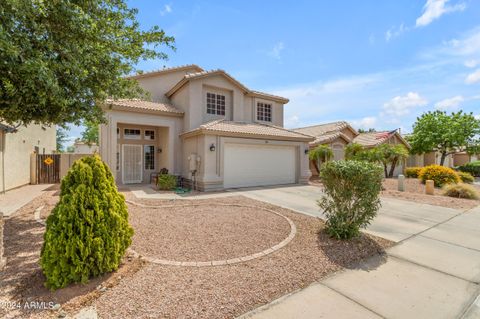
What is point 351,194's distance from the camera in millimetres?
5043

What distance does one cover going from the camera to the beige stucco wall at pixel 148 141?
41.7 feet

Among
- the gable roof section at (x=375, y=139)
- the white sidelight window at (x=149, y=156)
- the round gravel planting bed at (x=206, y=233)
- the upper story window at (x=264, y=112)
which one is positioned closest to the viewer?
the round gravel planting bed at (x=206, y=233)

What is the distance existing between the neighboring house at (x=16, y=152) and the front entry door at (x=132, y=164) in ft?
13.7

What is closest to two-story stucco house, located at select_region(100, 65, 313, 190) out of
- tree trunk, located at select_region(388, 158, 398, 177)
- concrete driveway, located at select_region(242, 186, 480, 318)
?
concrete driveway, located at select_region(242, 186, 480, 318)

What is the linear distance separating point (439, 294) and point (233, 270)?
9.94 ft

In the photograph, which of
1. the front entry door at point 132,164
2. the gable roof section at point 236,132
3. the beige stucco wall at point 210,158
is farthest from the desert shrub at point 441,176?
the front entry door at point 132,164

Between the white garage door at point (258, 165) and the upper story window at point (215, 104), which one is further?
the upper story window at point (215, 104)

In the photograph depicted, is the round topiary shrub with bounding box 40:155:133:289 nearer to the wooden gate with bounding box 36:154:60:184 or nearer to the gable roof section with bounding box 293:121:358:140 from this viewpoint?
the wooden gate with bounding box 36:154:60:184

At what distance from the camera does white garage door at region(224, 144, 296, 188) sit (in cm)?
1288

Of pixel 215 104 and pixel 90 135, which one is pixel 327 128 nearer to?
pixel 215 104

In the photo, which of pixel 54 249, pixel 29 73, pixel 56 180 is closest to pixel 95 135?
pixel 56 180

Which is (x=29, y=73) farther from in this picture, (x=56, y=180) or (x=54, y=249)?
(x=56, y=180)

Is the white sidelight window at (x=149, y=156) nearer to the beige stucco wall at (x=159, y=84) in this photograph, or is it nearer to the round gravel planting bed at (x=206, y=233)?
the beige stucco wall at (x=159, y=84)

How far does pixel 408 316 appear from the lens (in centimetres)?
289
